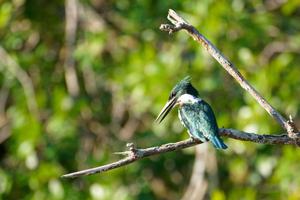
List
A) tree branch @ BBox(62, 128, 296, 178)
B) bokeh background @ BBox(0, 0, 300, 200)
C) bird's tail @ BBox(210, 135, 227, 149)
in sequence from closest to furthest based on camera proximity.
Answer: tree branch @ BBox(62, 128, 296, 178), bird's tail @ BBox(210, 135, 227, 149), bokeh background @ BBox(0, 0, 300, 200)

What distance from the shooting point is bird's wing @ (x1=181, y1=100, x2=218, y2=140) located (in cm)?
Result: 264

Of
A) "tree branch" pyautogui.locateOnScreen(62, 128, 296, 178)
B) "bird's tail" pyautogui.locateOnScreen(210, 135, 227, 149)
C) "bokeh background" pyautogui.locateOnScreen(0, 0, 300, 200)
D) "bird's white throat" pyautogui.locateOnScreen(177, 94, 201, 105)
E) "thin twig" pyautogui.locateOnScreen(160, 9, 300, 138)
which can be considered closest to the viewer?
"tree branch" pyautogui.locateOnScreen(62, 128, 296, 178)

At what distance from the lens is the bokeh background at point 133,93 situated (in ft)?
14.8

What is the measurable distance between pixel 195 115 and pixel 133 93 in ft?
5.89

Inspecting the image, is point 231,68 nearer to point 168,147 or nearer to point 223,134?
point 223,134

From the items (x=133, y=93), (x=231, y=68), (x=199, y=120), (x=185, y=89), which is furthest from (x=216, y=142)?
(x=133, y=93)

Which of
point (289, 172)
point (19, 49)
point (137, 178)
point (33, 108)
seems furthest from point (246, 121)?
point (19, 49)

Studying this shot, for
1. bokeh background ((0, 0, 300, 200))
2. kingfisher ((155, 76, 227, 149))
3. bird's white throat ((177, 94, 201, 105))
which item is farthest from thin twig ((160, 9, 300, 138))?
bokeh background ((0, 0, 300, 200))

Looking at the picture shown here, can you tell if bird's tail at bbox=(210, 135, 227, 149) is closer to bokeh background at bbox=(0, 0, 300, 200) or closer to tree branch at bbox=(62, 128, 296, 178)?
tree branch at bbox=(62, 128, 296, 178)

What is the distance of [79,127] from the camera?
4.98m

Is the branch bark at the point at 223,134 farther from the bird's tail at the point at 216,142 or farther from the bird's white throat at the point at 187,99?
the bird's white throat at the point at 187,99

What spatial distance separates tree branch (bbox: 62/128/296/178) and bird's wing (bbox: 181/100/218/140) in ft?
0.56

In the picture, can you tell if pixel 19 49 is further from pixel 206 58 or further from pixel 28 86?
pixel 206 58

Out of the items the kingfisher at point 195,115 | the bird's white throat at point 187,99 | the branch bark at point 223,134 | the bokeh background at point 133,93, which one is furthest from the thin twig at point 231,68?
the bokeh background at point 133,93
